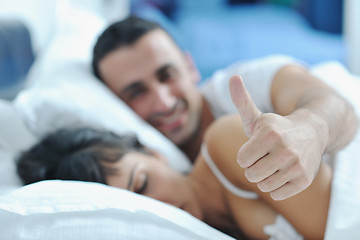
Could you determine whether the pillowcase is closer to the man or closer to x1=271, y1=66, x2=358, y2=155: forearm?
the man

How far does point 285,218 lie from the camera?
2.04 feet

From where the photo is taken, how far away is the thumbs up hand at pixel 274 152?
1.31 ft

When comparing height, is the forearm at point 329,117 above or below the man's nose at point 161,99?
above

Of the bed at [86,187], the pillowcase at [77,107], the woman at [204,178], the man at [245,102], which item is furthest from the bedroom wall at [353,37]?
the woman at [204,178]

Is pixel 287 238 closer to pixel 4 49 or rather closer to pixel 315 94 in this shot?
pixel 315 94

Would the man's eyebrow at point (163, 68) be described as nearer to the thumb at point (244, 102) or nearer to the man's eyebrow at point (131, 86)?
the man's eyebrow at point (131, 86)

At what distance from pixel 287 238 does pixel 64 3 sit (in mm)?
1622

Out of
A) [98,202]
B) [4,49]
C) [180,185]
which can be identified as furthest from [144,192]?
A: [4,49]

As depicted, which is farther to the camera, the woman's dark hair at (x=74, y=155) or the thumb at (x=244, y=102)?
the woman's dark hair at (x=74, y=155)

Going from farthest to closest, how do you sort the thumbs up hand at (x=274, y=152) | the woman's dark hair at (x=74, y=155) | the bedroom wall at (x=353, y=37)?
the bedroom wall at (x=353, y=37), the woman's dark hair at (x=74, y=155), the thumbs up hand at (x=274, y=152)

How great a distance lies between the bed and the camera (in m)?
0.46

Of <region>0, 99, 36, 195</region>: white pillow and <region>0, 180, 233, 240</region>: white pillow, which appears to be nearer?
<region>0, 180, 233, 240</region>: white pillow

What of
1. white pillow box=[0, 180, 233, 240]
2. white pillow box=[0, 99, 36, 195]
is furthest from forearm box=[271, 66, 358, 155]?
white pillow box=[0, 99, 36, 195]

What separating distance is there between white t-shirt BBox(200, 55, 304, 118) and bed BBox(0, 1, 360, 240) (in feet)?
0.49
